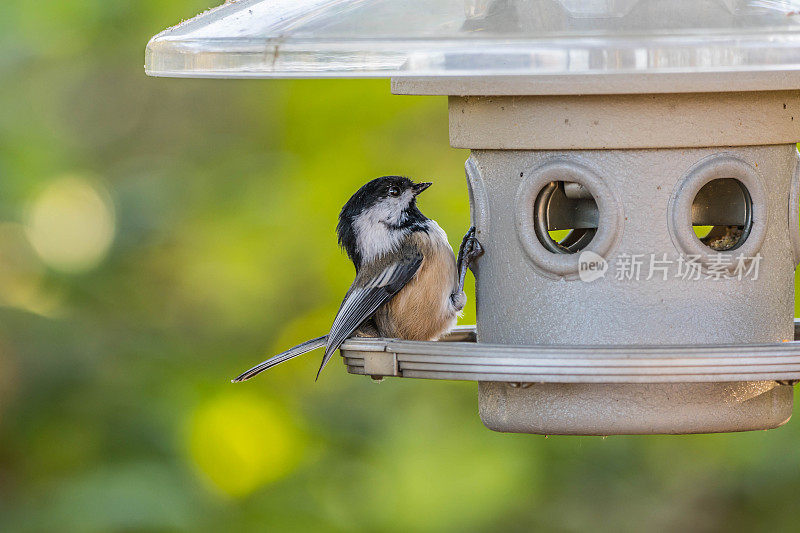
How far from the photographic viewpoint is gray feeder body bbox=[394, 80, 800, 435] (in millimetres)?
2932

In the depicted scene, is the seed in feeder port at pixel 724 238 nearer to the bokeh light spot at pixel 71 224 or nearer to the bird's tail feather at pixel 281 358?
the bird's tail feather at pixel 281 358

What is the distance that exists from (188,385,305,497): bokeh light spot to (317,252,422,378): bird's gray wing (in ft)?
6.24

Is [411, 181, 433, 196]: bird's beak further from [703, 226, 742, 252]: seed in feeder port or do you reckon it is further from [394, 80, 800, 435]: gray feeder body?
[703, 226, 742, 252]: seed in feeder port

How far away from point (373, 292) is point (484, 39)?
126 cm

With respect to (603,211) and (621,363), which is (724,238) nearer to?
(603,211)

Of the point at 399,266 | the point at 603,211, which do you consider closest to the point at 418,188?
the point at 399,266

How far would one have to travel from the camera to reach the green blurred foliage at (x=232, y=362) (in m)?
5.16

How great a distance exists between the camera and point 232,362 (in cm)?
549

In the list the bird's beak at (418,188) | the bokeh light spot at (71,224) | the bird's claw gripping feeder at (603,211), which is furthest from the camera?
the bokeh light spot at (71,224)

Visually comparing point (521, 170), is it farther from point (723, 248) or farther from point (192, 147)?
point (192, 147)

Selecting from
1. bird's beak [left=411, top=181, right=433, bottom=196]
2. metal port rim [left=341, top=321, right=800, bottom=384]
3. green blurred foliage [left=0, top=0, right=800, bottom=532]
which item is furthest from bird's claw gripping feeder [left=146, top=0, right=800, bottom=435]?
green blurred foliage [left=0, top=0, right=800, bottom=532]

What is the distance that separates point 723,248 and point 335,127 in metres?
2.68

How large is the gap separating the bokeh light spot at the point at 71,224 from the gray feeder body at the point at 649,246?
288 cm

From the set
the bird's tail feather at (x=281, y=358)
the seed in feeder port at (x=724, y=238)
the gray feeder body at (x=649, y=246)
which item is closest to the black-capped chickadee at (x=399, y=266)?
the bird's tail feather at (x=281, y=358)
